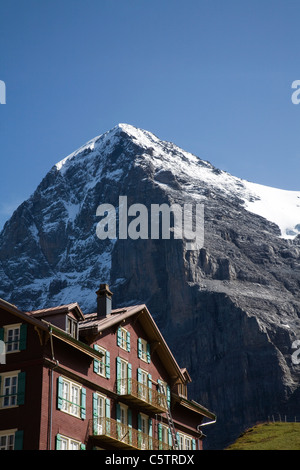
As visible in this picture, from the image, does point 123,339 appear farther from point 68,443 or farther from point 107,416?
point 68,443

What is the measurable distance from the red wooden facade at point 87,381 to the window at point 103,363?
6cm

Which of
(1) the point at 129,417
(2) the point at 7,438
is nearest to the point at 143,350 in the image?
(1) the point at 129,417

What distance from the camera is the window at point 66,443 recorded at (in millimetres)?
39625

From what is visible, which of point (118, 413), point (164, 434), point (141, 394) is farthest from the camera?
point (164, 434)

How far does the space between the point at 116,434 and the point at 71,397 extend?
4022 mm

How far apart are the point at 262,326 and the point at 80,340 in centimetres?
15825

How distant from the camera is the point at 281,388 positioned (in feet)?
611

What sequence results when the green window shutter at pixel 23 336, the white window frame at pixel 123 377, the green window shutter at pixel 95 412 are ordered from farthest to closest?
the white window frame at pixel 123 377 < the green window shutter at pixel 95 412 < the green window shutter at pixel 23 336

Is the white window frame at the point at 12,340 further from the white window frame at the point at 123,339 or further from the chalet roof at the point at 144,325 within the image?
the white window frame at the point at 123,339

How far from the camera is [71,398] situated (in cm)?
4212

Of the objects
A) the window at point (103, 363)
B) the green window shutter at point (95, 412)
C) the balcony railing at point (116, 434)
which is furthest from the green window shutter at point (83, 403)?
the window at point (103, 363)
